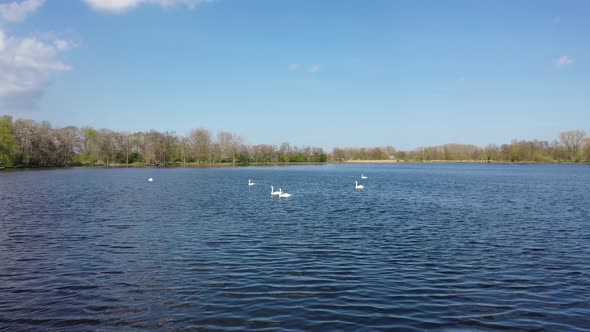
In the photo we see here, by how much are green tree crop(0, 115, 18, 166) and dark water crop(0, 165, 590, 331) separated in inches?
3033

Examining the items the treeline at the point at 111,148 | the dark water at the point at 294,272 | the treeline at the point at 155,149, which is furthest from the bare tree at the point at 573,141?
the dark water at the point at 294,272

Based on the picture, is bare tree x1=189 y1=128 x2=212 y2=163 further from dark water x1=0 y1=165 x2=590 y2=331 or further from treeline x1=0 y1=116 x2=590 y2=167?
dark water x1=0 y1=165 x2=590 y2=331

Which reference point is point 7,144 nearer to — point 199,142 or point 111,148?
point 111,148

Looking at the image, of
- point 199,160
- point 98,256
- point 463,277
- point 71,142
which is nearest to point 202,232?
point 98,256

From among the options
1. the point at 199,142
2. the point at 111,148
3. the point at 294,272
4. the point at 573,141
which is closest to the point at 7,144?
the point at 111,148

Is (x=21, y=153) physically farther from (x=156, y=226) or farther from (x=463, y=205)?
(x=463, y=205)

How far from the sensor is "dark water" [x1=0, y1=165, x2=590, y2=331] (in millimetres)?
8219

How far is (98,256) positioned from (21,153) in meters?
100

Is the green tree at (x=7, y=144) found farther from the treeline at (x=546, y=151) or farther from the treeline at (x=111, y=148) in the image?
the treeline at (x=546, y=151)

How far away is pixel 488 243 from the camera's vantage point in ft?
51.0

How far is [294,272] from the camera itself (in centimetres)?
1155

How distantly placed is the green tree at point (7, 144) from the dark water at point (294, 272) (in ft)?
253

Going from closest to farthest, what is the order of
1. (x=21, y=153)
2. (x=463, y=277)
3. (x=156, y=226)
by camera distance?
1. (x=463, y=277)
2. (x=156, y=226)
3. (x=21, y=153)

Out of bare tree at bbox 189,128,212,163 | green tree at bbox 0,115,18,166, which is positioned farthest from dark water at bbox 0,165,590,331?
bare tree at bbox 189,128,212,163
